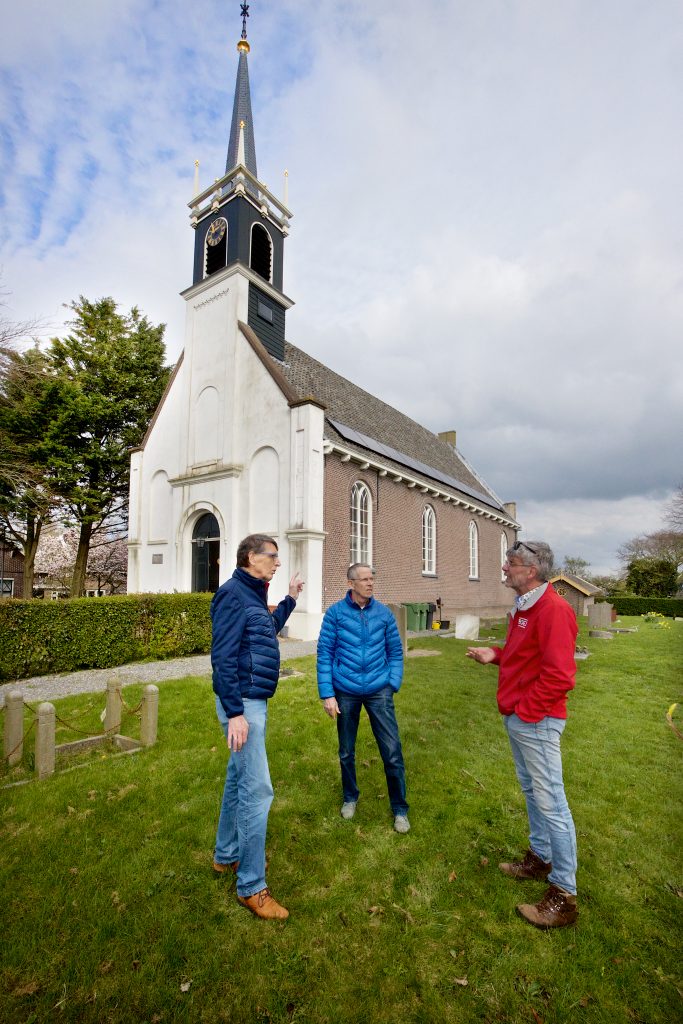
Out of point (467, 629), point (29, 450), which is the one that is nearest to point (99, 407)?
point (29, 450)

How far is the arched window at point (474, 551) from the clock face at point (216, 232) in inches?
698

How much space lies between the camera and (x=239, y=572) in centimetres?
313

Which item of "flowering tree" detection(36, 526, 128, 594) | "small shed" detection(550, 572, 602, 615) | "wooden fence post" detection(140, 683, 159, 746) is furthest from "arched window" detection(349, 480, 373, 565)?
"flowering tree" detection(36, 526, 128, 594)

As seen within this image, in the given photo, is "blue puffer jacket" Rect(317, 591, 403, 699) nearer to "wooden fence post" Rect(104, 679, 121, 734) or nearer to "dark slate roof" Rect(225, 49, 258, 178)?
"wooden fence post" Rect(104, 679, 121, 734)

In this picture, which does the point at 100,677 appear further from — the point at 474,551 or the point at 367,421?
the point at 474,551

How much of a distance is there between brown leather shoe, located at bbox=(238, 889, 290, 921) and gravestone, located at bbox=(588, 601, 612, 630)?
1912 cm

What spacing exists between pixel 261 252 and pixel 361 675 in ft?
60.6

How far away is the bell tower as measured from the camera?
17234 mm

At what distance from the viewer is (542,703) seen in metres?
2.85

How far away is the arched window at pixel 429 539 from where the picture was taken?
2106 cm

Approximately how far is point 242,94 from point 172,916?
1065 inches

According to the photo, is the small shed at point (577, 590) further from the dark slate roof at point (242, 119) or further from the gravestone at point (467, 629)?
the dark slate roof at point (242, 119)

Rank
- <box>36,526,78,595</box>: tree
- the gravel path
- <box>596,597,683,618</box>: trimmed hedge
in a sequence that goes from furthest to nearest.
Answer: <box>36,526,78,595</box>: tree → <box>596,597,683,618</box>: trimmed hedge → the gravel path

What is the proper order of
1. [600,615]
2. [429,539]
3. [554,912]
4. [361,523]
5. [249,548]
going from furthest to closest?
[429,539] < [600,615] < [361,523] < [249,548] < [554,912]
